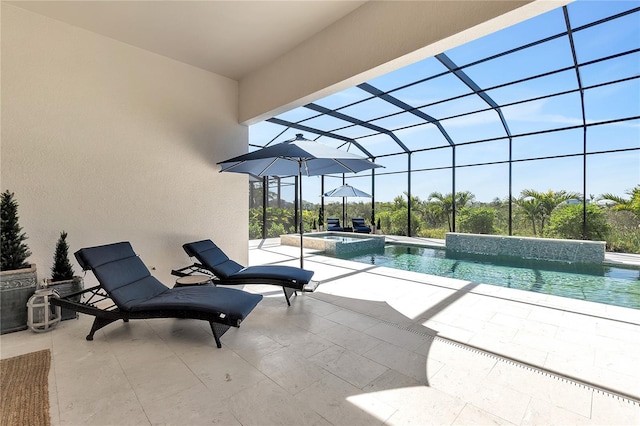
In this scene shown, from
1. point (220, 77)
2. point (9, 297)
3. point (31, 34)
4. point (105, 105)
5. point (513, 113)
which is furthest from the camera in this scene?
point (513, 113)

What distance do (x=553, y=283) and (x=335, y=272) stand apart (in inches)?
164

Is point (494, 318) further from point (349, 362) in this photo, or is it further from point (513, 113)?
point (513, 113)

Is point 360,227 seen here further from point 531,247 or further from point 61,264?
point 61,264

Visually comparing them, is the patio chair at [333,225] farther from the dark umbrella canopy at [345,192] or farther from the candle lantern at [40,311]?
the candle lantern at [40,311]

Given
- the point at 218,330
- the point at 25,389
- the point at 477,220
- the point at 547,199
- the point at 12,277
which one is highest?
the point at 547,199

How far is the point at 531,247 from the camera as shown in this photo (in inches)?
356

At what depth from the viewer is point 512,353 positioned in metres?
2.79

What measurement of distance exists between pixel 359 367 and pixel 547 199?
482 inches

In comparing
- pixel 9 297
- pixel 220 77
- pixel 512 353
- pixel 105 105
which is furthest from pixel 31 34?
pixel 512 353

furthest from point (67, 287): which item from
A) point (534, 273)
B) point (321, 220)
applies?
point (321, 220)

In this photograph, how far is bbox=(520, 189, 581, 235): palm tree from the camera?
11.1 metres

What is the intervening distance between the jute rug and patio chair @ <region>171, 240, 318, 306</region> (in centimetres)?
187

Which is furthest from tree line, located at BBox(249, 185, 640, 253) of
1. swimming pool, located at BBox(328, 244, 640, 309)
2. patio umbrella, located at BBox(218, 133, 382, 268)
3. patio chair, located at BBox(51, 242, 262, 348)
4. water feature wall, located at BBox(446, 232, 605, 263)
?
patio chair, located at BBox(51, 242, 262, 348)

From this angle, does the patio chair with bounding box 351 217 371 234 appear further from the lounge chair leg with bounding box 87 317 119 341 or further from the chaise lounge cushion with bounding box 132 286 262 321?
the lounge chair leg with bounding box 87 317 119 341
